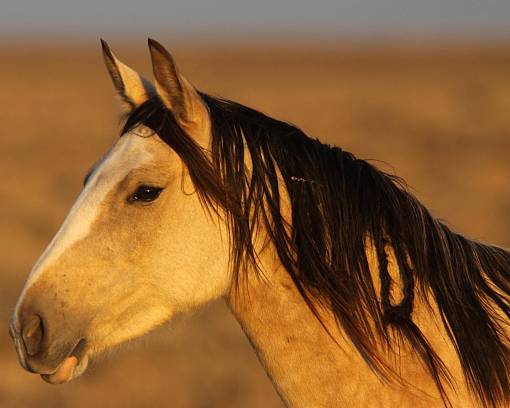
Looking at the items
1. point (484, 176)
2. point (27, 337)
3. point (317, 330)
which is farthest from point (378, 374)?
point (484, 176)

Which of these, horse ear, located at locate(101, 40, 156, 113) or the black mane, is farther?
horse ear, located at locate(101, 40, 156, 113)

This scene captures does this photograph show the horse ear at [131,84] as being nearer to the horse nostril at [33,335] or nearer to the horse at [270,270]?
the horse at [270,270]

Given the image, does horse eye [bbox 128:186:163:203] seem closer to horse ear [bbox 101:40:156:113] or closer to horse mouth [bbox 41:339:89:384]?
horse ear [bbox 101:40:156:113]

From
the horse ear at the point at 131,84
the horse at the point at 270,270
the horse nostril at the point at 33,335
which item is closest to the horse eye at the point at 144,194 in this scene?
the horse at the point at 270,270

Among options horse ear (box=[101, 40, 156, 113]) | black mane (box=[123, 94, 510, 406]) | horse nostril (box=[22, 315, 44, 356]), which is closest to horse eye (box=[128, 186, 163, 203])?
black mane (box=[123, 94, 510, 406])

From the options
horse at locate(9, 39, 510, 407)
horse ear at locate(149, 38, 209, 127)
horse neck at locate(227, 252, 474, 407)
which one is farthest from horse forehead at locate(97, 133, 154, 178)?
horse neck at locate(227, 252, 474, 407)

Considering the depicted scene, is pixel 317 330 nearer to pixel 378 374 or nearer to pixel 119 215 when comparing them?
pixel 378 374

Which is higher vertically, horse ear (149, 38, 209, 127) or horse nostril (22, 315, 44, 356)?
horse ear (149, 38, 209, 127)

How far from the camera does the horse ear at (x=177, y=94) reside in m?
3.02

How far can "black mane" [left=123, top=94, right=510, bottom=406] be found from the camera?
10.1 ft

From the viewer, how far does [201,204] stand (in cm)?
313

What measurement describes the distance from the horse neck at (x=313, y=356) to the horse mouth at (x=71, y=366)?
514mm

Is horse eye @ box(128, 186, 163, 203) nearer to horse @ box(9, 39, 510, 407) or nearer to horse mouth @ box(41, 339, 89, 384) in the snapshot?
horse @ box(9, 39, 510, 407)

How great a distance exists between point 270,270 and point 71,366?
2.33 ft
